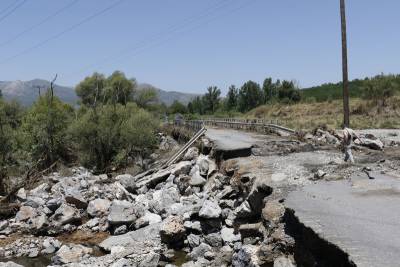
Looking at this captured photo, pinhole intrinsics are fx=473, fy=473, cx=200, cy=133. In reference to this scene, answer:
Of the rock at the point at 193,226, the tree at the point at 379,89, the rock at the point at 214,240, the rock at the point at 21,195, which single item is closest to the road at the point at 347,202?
the rock at the point at 214,240

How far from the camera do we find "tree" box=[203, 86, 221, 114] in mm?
109375

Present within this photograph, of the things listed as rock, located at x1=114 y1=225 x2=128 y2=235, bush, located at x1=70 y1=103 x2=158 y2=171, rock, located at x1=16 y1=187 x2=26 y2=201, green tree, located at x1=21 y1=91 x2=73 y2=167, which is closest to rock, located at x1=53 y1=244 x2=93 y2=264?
rock, located at x1=114 y1=225 x2=128 y2=235

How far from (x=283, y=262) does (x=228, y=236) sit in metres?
4.12

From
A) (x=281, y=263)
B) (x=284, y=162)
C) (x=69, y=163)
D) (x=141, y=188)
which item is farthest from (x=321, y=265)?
(x=69, y=163)

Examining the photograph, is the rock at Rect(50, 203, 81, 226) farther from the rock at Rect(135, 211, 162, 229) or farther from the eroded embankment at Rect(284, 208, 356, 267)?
the eroded embankment at Rect(284, 208, 356, 267)

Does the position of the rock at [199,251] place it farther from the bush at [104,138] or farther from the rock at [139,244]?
the bush at [104,138]

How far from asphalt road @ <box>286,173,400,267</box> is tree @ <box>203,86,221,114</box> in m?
96.3

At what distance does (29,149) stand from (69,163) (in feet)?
13.4

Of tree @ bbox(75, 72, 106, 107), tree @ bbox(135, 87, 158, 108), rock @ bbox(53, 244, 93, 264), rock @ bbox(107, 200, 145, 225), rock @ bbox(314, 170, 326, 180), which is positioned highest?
tree @ bbox(75, 72, 106, 107)

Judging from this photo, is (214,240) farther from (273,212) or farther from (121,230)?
(121,230)

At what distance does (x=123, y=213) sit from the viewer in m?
17.1

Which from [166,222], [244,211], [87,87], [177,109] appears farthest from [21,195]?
[177,109]

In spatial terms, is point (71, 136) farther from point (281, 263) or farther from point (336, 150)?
point (281, 263)

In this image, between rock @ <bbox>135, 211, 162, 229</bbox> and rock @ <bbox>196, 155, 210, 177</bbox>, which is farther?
rock @ <bbox>196, 155, 210, 177</bbox>
